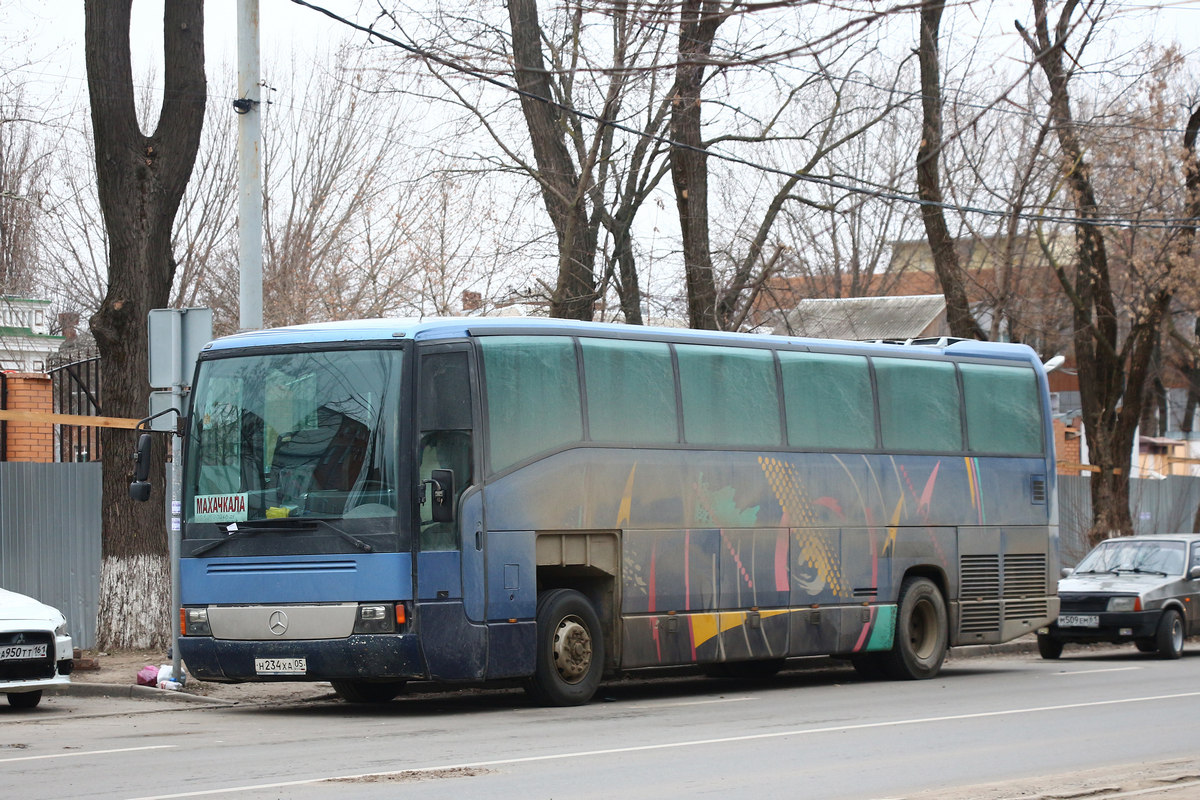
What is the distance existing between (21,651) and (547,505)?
14.4ft

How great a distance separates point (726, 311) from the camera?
24.4 metres

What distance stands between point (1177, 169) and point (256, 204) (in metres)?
20.7

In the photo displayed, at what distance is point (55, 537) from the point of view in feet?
57.4

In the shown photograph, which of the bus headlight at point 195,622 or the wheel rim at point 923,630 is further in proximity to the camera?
the wheel rim at point 923,630

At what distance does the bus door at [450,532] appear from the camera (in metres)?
12.4

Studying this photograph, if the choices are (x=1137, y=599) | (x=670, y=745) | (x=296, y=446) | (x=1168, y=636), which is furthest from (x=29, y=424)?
(x=1168, y=636)

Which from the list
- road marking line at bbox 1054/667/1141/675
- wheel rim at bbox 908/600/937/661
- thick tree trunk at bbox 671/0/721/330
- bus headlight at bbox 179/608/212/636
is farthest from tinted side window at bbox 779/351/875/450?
thick tree trunk at bbox 671/0/721/330

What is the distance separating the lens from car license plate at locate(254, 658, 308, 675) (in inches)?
492

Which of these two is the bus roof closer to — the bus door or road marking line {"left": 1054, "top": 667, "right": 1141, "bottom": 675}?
the bus door

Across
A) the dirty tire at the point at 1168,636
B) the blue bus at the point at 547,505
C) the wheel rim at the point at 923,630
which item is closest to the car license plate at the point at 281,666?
the blue bus at the point at 547,505

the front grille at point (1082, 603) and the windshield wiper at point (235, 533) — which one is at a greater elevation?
the windshield wiper at point (235, 533)

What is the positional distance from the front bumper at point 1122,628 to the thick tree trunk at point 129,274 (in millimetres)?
11228

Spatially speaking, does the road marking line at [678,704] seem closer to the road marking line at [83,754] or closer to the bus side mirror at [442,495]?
the bus side mirror at [442,495]

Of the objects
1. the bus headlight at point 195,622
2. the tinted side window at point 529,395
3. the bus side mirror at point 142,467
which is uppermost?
the tinted side window at point 529,395
